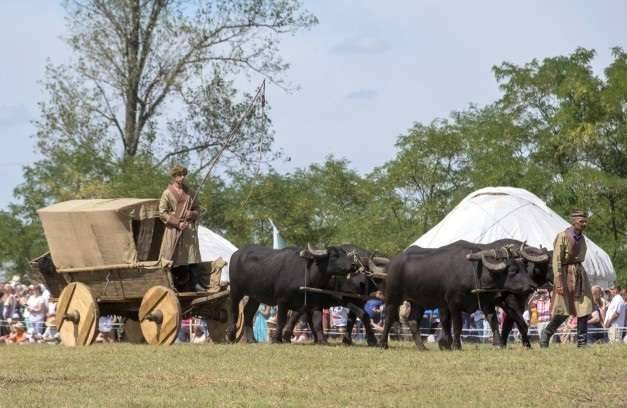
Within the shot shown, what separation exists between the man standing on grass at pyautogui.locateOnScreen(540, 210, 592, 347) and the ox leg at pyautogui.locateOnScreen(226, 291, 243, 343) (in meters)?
6.56

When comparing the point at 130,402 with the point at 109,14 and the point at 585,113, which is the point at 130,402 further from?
the point at 109,14

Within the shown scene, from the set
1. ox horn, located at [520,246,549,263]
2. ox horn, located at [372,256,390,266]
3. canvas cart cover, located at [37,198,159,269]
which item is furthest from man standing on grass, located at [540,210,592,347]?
canvas cart cover, located at [37,198,159,269]

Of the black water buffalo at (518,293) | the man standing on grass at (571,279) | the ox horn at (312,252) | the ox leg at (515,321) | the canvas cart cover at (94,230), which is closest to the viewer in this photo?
the man standing on grass at (571,279)

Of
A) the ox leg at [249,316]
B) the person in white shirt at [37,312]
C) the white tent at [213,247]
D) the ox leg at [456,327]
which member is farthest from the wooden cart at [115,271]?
the white tent at [213,247]

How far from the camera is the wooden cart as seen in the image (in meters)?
23.1

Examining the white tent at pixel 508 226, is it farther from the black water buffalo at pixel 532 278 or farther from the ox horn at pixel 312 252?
the black water buffalo at pixel 532 278

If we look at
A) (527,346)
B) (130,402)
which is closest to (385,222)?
(527,346)

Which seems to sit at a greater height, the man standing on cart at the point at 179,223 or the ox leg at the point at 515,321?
the man standing on cart at the point at 179,223

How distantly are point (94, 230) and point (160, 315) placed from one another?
5.93ft

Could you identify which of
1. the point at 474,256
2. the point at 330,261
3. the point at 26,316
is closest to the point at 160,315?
the point at 330,261

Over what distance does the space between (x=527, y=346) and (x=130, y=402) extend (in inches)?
332

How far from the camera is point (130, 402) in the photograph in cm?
1414

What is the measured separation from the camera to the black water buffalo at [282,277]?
24453 mm

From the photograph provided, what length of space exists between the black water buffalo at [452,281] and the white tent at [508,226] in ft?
33.5
